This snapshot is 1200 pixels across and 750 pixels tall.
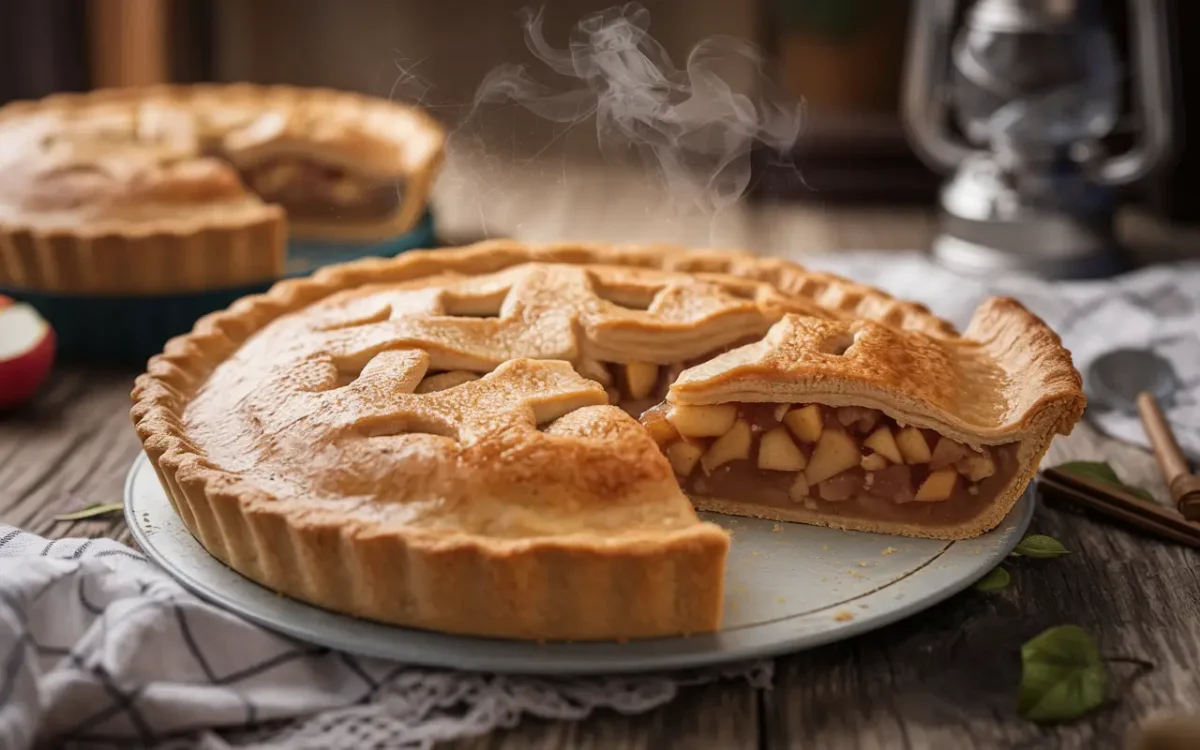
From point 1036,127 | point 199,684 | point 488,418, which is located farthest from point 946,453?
point 1036,127

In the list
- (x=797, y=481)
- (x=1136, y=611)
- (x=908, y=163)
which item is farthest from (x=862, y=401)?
(x=908, y=163)

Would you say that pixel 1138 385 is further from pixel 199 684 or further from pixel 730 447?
pixel 199 684

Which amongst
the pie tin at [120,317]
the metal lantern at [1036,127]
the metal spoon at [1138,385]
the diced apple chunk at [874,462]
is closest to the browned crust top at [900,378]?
the diced apple chunk at [874,462]

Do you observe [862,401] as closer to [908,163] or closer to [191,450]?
[191,450]

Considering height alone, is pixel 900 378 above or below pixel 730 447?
above

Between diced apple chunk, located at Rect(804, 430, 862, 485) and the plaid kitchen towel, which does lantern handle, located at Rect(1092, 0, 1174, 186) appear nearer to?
diced apple chunk, located at Rect(804, 430, 862, 485)

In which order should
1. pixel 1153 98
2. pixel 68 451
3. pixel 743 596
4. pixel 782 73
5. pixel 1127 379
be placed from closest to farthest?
pixel 743 596
pixel 68 451
pixel 1127 379
pixel 1153 98
pixel 782 73
